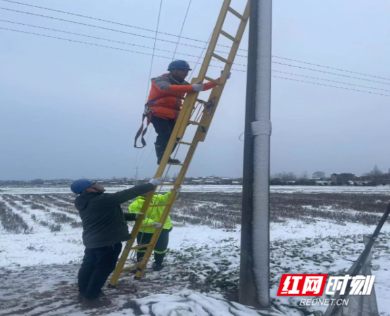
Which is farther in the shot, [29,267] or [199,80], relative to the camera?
[29,267]

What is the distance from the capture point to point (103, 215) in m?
4.71

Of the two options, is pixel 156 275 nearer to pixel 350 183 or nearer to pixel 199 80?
pixel 199 80

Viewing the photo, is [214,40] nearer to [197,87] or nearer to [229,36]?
[229,36]

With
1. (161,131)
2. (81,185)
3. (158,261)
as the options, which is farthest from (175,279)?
(161,131)

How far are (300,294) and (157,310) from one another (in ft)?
6.92

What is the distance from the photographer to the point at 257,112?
175 inches

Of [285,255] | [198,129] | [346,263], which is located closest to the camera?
[198,129]

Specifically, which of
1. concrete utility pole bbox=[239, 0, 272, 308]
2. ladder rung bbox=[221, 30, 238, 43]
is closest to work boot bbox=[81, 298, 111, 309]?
concrete utility pole bbox=[239, 0, 272, 308]

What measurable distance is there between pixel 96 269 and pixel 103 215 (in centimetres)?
75

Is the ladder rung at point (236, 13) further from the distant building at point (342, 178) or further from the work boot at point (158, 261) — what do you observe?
the distant building at point (342, 178)

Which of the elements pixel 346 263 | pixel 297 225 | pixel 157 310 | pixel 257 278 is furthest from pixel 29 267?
pixel 297 225

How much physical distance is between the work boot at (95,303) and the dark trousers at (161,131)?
2.26m

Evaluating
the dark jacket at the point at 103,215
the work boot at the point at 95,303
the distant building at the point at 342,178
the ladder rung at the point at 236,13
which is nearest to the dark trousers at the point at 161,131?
the dark jacket at the point at 103,215

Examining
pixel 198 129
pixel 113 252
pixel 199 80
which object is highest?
pixel 199 80
